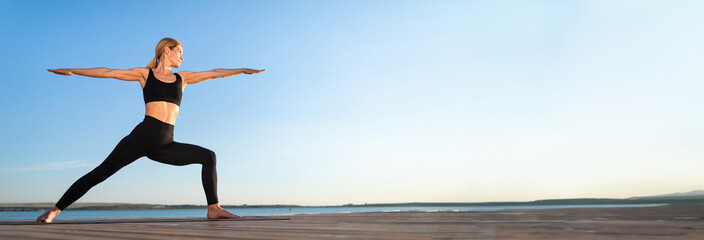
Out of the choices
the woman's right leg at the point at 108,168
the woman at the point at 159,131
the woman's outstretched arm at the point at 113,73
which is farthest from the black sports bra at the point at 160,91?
the woman's right leg at the point at 108,168

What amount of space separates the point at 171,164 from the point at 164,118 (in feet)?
1.77

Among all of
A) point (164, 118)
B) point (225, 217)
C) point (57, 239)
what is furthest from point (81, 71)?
point (57, 239)

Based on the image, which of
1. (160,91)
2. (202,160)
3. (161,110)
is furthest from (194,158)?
(160,91)

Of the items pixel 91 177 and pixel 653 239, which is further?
pixel 91 177

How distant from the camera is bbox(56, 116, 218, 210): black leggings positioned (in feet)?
17.0

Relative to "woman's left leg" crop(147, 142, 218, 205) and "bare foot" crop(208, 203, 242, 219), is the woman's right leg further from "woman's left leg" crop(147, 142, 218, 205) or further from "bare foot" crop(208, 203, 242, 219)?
"bare foot" crop(208, 203, 242, 219)

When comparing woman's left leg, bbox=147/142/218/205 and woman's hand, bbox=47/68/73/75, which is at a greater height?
woman's hand, bbox=47/68/73/75

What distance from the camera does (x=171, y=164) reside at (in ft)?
18.6

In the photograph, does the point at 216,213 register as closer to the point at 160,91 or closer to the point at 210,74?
the point at 160,91

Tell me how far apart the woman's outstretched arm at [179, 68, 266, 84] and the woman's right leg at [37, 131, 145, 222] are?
3.19ft

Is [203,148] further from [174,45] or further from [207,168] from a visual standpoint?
[174,45]

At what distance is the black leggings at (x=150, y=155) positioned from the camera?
17.0 feet

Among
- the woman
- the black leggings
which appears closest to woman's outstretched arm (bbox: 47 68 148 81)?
the woman

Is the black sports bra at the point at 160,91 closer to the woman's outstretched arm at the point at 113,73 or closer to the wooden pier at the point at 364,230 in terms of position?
the woman's outstretched arm at the point at 113,73
